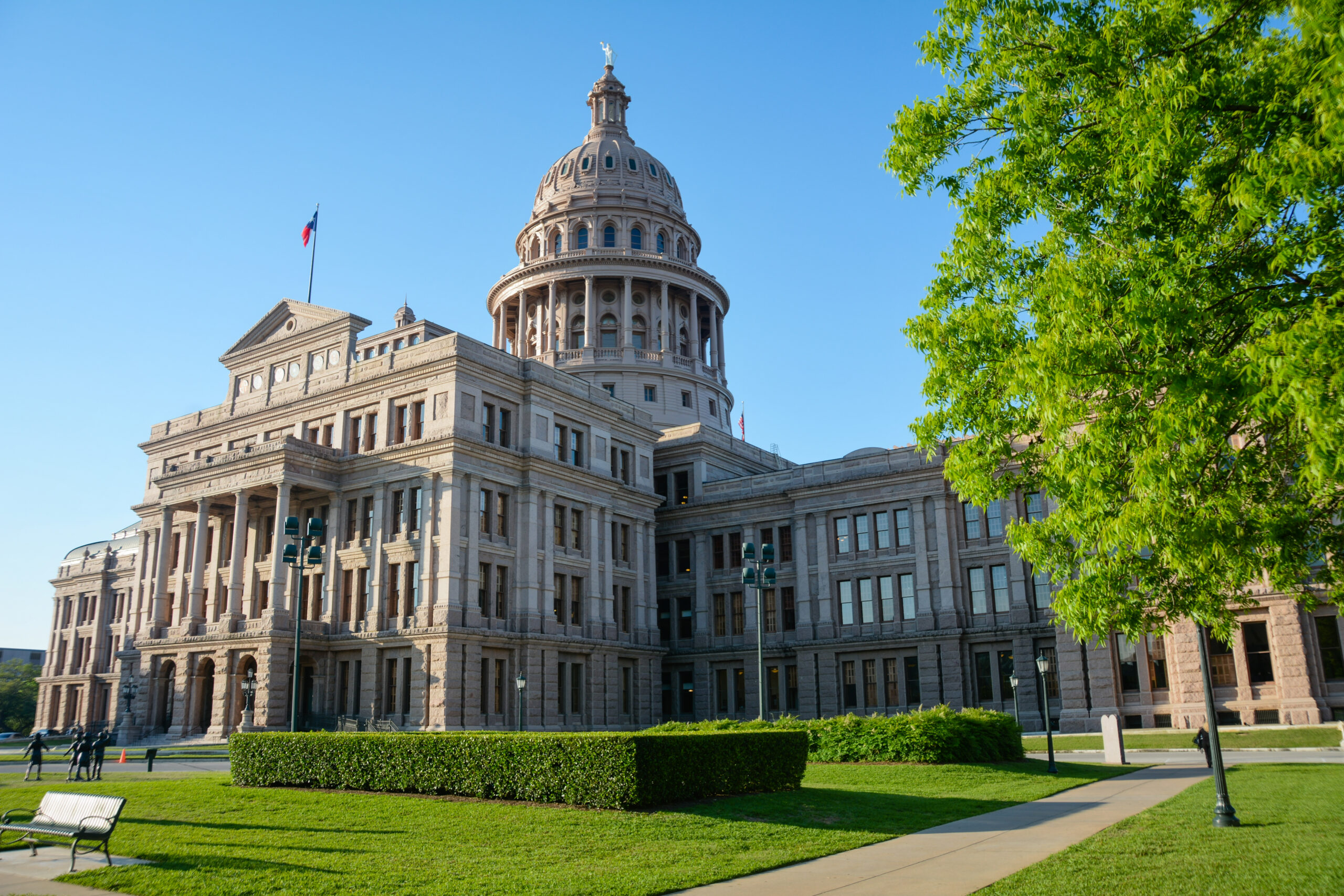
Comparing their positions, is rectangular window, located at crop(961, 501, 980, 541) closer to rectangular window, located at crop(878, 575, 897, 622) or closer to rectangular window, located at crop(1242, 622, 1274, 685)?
rectangular window, located at crop(878, 575, 897, 622)

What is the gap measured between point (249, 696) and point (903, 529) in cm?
3573

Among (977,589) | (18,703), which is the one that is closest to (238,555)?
(977,589)

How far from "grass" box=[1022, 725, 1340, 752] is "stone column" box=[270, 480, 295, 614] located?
36.1 meters

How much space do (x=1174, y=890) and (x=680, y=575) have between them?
55.2 m

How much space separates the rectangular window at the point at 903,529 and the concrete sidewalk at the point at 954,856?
113 ft

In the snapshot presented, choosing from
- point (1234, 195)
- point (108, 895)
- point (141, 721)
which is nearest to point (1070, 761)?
point (1234, 195)

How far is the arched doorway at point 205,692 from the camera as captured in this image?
51719 mm

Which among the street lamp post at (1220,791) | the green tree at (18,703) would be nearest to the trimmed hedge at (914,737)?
the street lamp post at (1220,791)

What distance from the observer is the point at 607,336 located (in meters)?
84.1

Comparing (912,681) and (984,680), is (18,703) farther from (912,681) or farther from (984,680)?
(984,680)

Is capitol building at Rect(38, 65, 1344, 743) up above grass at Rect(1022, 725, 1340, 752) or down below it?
above

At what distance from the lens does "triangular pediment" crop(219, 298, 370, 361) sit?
5697cm

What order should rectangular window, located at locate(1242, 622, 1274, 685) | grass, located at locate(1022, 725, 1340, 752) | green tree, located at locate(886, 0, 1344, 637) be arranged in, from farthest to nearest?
1. rectangular window, located at locate(1242, 622, 1274, 685)
2. grass, located at locate(1022, 725, 1340, 752)
3. green tree, located at locate(886, 0, 1344, 637)

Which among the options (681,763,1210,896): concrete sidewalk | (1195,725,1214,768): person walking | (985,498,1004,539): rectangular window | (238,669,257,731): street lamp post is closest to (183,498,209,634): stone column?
(238,669,257,731): street lamp post
